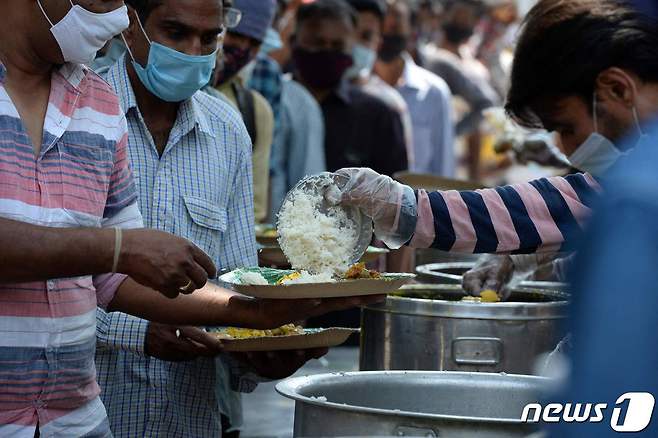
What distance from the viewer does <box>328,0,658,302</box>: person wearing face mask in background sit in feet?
9.50

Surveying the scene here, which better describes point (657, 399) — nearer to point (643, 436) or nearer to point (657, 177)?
point (643, 436)

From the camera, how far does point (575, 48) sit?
3.13 meters

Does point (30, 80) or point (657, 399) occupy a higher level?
point (30, 80)

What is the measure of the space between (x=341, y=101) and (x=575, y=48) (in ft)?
16.2

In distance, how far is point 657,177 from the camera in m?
1.32

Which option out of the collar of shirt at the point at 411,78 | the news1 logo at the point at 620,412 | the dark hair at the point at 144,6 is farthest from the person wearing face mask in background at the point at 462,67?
the news1 logo at the point at 620,412

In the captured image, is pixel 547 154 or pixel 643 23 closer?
pixel 643 23

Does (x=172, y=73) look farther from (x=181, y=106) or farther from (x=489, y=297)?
(x=489, y=297)

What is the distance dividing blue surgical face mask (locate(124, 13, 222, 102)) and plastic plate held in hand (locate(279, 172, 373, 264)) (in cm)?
73

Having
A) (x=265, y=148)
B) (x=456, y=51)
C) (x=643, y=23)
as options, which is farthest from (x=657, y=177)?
(x=456, y=51)

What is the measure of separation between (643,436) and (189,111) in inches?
101

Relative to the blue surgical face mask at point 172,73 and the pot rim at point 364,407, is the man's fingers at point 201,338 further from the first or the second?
the blue surgical face mask at point 172,73

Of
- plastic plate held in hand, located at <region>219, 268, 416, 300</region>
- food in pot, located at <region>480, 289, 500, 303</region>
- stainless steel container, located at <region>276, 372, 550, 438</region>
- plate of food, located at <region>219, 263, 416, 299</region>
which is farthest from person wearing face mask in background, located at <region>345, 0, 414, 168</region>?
stainless steel container, located at <region>276, 372, 550, 438</region>

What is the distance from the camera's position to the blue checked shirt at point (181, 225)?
139 inches
